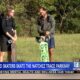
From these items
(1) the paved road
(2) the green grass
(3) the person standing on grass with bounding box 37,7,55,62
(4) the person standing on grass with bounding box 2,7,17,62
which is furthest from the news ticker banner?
(2) the green grass

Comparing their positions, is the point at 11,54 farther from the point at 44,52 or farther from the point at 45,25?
the point at 45,25

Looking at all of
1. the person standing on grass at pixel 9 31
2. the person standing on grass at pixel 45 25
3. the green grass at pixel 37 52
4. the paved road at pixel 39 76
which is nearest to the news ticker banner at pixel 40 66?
the paved road at pixel 39 76

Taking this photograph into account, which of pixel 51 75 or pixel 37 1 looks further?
pixel 37 1

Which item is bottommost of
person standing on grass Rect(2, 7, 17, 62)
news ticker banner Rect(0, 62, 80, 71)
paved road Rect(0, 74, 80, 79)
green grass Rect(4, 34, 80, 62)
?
paved road Rect(0, 74, 80, 79)

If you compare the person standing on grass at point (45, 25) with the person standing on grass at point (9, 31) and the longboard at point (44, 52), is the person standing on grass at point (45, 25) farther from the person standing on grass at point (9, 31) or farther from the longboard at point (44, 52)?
the person standing on grass at point (9, 31)

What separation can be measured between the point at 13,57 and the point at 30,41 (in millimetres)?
6255

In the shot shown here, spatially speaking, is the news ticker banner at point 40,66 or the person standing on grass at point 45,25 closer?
the news ticker banner at point 40,66

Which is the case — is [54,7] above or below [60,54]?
above

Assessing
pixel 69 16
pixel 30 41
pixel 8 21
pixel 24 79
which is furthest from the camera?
pixel 69 16

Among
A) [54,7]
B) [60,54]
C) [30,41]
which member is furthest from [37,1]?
[60,54]

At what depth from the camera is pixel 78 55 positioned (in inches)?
529

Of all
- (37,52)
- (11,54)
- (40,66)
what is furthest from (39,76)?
(37,52)

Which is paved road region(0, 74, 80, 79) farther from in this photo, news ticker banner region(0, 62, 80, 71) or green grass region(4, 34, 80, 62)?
green grass region(4, 34, 80, 62)

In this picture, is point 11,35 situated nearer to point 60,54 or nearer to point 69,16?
point 60,54
